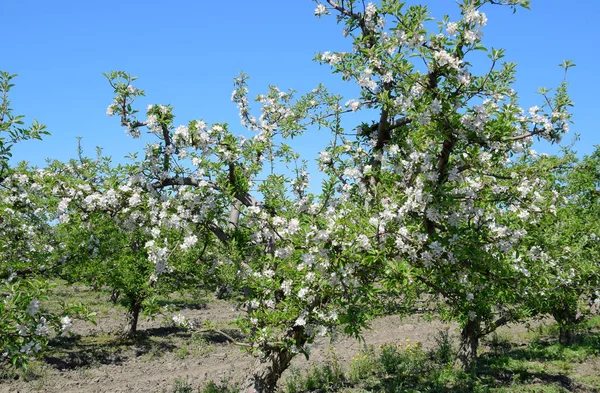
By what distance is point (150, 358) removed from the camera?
48.1ft

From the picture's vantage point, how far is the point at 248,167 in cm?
803

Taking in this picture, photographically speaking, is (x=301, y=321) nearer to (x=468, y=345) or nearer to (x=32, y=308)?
(x=32, y=308)

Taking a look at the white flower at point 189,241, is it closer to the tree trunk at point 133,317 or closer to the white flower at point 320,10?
the white flower at point 320,10

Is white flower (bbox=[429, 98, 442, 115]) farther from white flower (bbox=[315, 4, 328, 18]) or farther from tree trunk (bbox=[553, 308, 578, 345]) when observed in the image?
tree trunk (bbox=[553, 308, 578, 345])

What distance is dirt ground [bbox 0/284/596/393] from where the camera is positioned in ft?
39.3

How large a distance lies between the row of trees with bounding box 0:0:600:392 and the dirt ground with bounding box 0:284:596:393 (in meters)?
3.29

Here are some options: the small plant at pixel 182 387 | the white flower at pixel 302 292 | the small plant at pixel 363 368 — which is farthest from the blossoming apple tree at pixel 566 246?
the small plant at pixel 182 387

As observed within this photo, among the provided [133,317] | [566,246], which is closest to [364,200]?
[566,246]

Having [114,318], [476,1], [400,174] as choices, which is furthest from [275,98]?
[114,318]

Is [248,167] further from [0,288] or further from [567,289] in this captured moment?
[567,289]

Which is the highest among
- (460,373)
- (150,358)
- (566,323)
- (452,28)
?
(452,28)

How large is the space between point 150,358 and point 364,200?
1062 centimetres

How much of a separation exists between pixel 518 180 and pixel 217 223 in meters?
4.78

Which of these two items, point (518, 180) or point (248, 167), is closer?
point (518, 180)
